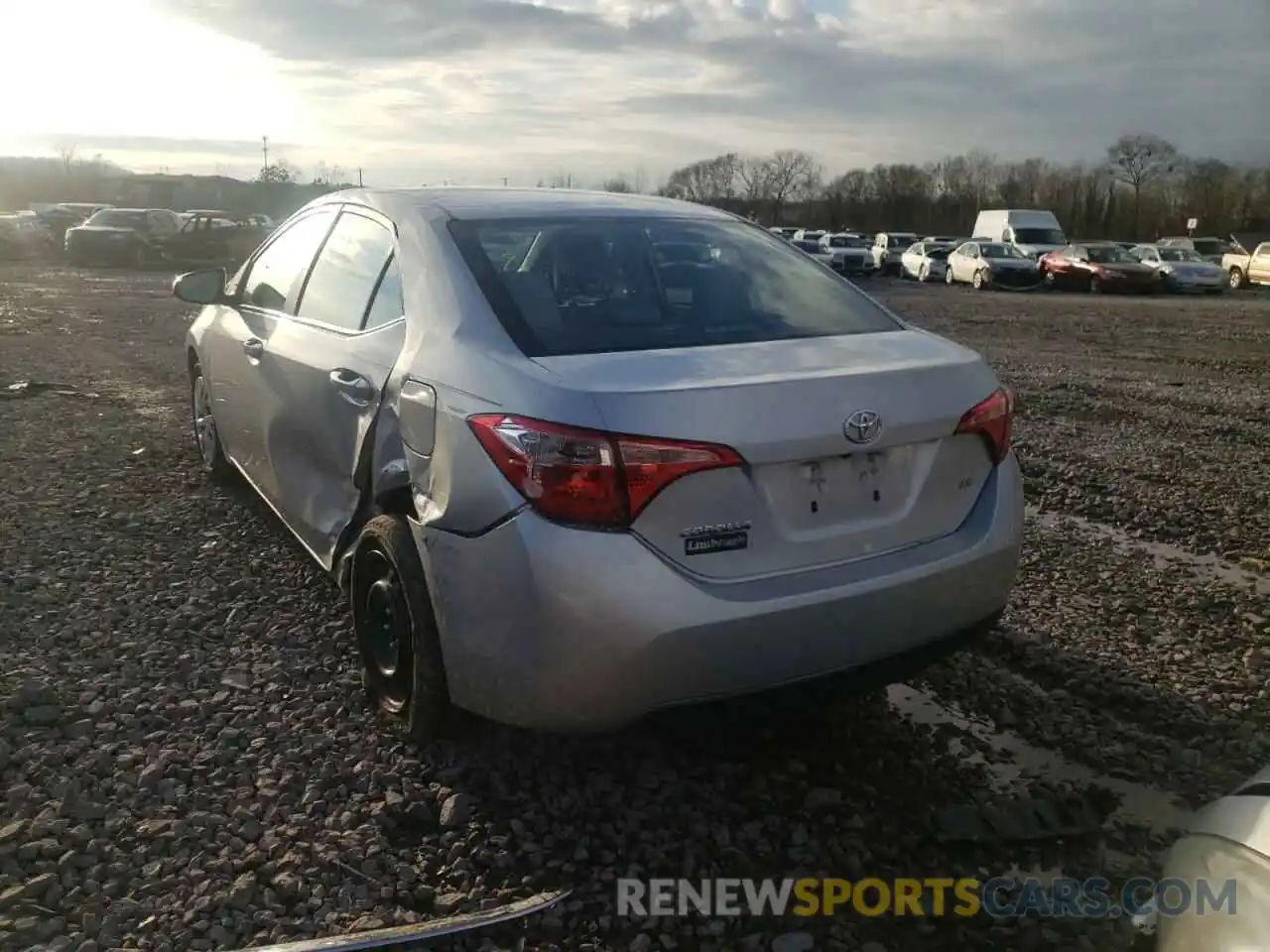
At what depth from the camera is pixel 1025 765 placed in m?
3.17

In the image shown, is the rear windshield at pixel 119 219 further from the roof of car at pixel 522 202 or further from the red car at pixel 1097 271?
the roof of car at pixel 522 202

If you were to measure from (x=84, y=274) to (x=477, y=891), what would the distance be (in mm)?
29510

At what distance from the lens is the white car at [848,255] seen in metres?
37.2

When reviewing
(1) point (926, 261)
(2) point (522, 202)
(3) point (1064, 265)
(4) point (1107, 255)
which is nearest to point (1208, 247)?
(4) point (1107, 255)

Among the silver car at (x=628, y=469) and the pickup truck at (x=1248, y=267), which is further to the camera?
the pickup truck at (x=1248, y=267)

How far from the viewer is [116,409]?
873 cm

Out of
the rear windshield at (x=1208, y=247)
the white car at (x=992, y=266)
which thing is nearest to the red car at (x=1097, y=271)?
the white car at (x=992, y=266)

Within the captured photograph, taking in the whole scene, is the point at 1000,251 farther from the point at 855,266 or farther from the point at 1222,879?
the point at 1222,879

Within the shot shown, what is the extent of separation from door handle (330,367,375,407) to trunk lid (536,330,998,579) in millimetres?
848

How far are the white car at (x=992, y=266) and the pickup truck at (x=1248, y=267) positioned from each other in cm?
597

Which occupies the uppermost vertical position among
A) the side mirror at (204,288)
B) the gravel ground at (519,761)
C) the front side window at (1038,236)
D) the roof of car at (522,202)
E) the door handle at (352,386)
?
the front side window at (1038,236)

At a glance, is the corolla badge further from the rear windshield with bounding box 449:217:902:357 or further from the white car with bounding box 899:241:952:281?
the white car with bounding box 899:241:952:281

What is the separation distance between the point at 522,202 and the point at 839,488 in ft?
5.57

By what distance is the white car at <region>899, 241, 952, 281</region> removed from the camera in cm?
3491
